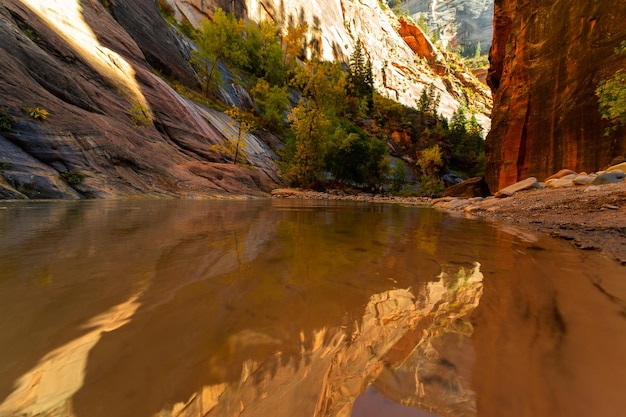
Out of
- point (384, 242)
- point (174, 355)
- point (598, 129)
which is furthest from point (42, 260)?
point (598, 129)

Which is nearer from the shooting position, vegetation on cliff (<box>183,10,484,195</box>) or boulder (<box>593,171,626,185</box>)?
boulder (<box>593,171,626,185</box>)

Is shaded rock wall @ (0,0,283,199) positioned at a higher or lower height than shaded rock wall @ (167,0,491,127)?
lower

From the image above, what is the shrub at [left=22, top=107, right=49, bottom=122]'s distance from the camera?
334 inches

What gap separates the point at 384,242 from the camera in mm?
3219

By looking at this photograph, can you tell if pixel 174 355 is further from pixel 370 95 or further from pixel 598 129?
pixel 370 95

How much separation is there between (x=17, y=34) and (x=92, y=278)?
14.4m

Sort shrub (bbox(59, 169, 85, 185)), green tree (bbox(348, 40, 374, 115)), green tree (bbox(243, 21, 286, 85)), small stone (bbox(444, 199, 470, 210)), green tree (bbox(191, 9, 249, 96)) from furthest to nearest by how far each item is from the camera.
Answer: green tree (bbox(348, 40, 374, 115)) → green tree (bbox(243, 21, 286, 85)) → green tree (bbox(191, 9, 249, 96)) → small stone (bbox(444, 199, 470, 210)) → shrub (bbox(59, 169, 85, 185))

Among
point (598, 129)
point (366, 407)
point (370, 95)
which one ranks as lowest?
point (366, 407)

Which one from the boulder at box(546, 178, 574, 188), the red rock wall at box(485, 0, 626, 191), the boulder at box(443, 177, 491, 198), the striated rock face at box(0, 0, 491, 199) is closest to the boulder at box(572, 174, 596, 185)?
the boulder at box(546, 178, 574, 188)

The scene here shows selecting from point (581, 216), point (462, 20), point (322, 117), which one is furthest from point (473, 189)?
point (462, 20)

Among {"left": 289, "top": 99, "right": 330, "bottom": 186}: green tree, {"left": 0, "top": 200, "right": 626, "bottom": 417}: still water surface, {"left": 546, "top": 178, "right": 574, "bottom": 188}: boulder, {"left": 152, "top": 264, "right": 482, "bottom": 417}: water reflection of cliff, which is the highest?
{"left": 289, "top": 99, "right": 330, "bottom": 186}: green tree

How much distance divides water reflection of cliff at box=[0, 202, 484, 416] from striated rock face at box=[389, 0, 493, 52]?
13753cm

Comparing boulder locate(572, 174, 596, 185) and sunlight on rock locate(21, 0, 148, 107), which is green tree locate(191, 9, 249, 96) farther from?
boulder locate(572, 174, 596, 185)

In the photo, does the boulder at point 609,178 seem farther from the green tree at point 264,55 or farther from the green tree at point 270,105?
the green tree at point 264,55
